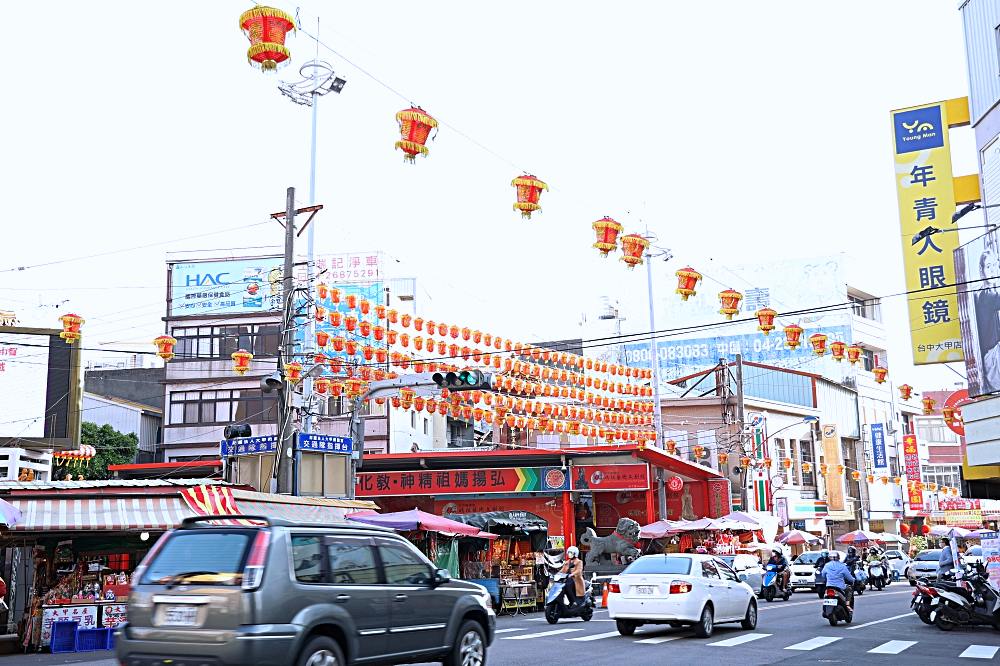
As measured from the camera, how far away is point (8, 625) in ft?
64.8

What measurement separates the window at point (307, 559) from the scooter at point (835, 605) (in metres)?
13.2

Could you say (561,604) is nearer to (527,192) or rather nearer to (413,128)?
(527,192)

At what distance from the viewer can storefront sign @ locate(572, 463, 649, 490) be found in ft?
121

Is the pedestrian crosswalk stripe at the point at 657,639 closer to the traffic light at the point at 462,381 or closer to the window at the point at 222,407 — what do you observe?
the traffic light at the point at 462,381

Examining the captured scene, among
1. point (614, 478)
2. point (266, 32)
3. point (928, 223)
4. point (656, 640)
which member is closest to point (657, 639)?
point (656, 640)

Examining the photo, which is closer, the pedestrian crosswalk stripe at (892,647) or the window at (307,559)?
the window at (307,559)

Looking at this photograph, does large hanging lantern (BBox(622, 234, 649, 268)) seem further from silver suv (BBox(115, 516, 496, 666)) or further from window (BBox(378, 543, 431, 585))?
silver suv (BBox(115, 516, 496, 666))

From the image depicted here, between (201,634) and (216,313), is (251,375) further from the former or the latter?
(201,634)

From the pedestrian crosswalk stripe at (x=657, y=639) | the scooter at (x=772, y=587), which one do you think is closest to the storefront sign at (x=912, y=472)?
the scooter at (x=772, y=587)

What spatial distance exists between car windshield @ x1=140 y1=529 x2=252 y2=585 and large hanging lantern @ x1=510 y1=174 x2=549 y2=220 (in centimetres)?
1241

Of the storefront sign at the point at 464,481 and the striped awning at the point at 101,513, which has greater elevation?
the storefront sign at the point at 464,481

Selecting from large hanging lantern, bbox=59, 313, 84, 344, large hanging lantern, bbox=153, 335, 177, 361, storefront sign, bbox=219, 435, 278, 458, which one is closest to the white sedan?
storefront sign, bbox=219, 435, 278, 458

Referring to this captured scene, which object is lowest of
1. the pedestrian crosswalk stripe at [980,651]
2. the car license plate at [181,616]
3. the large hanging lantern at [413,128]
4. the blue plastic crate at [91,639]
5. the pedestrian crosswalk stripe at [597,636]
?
the pedestrian crosswalk stripe at [980,651]

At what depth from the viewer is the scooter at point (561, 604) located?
69.9 feet
